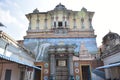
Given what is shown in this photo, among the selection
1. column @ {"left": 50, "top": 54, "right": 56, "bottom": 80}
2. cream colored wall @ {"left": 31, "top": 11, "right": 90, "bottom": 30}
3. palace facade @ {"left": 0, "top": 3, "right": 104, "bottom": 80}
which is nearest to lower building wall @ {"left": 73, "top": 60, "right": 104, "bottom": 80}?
palace facade @ {"left": 0, "top": 3, "right": 104, "bottom": 80}

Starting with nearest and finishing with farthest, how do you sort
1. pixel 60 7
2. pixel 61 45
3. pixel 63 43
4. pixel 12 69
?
pixel 12 69, pixel 61 45, pixel 63 43, pixel 60 7

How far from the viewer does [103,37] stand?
1722 centimetres

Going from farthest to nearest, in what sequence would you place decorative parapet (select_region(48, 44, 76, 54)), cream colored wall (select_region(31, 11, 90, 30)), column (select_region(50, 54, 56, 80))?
cream colored wall (select_region(31, 11, 90, 30)) < decorative parapet (select_region(48, 44, 76, 54)) < column (select_region(50, 54, 56, 80))

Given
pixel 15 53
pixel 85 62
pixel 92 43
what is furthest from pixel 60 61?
pixel 15 53

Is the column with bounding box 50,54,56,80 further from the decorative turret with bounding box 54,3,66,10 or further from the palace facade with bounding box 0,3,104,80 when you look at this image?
the decorative turret with bounding box 54,3,66,10

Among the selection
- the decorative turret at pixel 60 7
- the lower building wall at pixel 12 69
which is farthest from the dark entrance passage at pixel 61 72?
the decorative turret at pixel 60 7

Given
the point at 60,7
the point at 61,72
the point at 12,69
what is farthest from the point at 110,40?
the point at 12,69

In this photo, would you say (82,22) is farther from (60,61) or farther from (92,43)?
(60,61)

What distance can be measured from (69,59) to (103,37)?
6.04 m

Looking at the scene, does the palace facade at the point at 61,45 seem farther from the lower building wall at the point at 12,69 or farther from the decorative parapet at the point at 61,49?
the lower building wall at the point at 12,69

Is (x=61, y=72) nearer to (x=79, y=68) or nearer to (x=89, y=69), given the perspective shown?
(x=79, y=68)

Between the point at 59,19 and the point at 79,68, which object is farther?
the point at 59,19

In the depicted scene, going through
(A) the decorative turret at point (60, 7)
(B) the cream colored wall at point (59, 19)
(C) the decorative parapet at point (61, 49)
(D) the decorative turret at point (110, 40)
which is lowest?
(C) the decorative parapet at point (61, 49)

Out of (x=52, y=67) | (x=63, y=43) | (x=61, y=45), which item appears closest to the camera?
(x=52, y=67)
